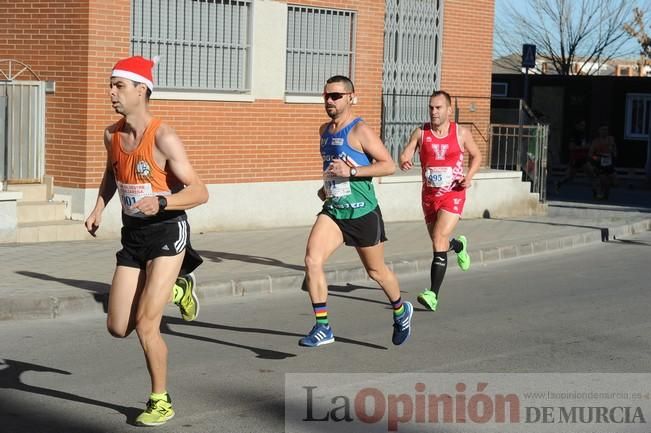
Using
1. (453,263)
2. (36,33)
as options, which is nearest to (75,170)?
(36,33)

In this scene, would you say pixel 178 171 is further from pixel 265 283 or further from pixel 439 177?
pixel 265 283

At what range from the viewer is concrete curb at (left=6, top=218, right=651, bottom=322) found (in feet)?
33.1

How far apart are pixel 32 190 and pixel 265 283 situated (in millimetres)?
3910

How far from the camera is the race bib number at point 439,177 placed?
11406 millimetres

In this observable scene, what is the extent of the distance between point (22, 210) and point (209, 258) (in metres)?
Answer: 2.49

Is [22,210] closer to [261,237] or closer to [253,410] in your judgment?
[261,237]

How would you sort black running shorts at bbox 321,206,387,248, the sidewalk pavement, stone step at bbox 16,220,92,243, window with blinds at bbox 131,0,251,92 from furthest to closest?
window with blinds at bbox 131,0,251,92
stone step at bbox 16,220,92,243
the sidewalk pavement
black running shorts at bbox 321,206,387,248

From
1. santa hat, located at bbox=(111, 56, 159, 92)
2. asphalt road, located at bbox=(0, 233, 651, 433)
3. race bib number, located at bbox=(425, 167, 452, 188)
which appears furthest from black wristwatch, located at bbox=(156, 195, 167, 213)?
race bib number, located at bbox=(425, 167, 452, 188)

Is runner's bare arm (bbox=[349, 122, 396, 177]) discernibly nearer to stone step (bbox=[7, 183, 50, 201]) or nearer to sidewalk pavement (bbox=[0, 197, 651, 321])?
sidewalk pavement (bbox=[0, 197, 651, 321])

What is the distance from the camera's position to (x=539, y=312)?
11.3 meters

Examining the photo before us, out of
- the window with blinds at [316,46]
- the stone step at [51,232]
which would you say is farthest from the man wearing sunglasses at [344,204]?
the window with blinds at [316,46]

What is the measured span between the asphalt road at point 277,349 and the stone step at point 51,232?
131 inches

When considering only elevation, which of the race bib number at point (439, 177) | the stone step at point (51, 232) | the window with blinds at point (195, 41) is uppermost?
the window with blinds at point (195, 41)

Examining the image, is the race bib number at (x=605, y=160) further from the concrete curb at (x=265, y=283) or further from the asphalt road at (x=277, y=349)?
the asphalt road at (x=277, y=349)
